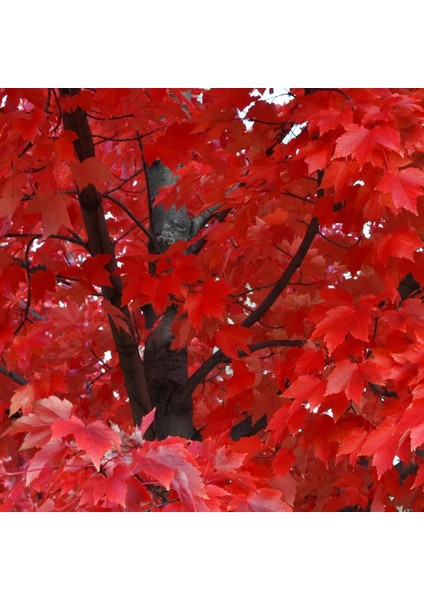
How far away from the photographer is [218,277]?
262 cm

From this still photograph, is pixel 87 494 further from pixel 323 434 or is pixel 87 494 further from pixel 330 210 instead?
pixel 330 210

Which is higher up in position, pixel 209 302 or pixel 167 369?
pixel 209 302

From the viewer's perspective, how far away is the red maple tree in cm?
141

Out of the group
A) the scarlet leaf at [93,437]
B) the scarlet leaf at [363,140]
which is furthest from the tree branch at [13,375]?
the scarlet leaf at [363,140]

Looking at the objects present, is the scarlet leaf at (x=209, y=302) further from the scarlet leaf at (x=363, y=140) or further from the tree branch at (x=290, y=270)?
the scarlet leaf at (x=363, y=140)

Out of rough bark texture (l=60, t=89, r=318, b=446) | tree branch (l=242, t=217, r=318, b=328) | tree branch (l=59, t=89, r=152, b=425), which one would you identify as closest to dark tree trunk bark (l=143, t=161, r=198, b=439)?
rough bark texture (l=60, t=89, r=318, b=446)

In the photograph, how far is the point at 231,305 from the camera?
2.84 meters

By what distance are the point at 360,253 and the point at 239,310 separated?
0.81 meters

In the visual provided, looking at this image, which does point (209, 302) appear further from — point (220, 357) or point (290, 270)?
point (220, 357)

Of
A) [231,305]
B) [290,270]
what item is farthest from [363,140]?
[231,305]

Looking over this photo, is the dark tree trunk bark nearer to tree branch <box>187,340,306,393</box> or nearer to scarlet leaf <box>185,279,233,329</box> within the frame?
tree branch <box>187,340,306,393</box>

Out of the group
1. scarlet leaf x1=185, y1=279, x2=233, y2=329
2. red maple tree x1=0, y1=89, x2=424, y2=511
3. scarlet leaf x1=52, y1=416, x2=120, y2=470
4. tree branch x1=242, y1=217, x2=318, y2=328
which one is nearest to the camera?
scarlet leaf x1=52, y1=416, x2=120, y2=470

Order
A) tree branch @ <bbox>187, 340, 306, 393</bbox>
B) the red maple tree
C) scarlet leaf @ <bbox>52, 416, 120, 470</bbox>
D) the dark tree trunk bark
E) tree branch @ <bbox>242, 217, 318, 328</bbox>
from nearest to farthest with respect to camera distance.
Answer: scarlet leaf @ <bbox>52, 416, 120, 470</bbox> → the red maple tree → tree branch @ <bbox>242, 217, 318, 328</bbox> → tree branch @ <bbox>187, 340, 306, 393</bbox> → the dark tree trunk bark

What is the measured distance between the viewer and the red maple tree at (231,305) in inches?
55.6
